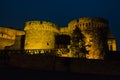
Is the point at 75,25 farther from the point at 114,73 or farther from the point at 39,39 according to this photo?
the point at 114,73

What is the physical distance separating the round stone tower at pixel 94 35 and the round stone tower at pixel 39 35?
2.89 m

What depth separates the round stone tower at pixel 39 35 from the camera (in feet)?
102

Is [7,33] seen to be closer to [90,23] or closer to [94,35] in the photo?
[90,23]

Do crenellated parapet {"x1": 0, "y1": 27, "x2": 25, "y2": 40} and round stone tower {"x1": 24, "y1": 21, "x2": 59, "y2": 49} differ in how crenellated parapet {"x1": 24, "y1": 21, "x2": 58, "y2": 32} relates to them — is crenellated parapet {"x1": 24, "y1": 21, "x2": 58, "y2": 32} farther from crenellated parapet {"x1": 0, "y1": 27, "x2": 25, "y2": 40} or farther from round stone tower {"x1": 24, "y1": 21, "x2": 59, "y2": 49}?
crenellated parapet {"x1": 0, "y1": 27, "x2": 25, "y2": 40}

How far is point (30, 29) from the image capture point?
1261 inches

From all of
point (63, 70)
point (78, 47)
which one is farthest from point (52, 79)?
point (78, 47)

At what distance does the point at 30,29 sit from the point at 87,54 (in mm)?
7185

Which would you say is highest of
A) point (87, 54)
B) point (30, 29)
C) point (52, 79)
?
point (30, 29)

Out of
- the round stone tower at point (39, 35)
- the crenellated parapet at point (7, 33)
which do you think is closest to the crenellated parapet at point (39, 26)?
the round stone tower at point (39, 35)

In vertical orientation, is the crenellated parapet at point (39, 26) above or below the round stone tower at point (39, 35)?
above

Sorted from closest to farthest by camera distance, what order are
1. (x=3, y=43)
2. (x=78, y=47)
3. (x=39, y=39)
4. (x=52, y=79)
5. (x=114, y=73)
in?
(x=52, y=79) → (x=114, y=73) → (x=78, y=47) → (x=39, y=39) → (x=3, y=43)

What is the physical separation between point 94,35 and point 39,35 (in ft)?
19.5

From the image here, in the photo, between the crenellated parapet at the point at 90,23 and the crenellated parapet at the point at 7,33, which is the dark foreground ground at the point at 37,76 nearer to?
the crenellated parapet at the point at 90,23

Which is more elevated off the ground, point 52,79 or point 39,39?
point 39,39
